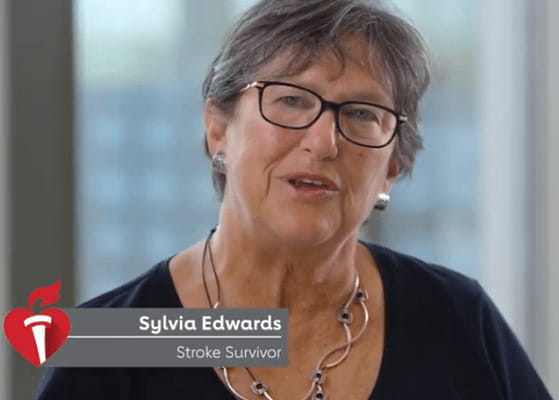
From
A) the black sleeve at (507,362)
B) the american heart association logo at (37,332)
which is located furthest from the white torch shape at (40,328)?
the black sleeve at (507,362)

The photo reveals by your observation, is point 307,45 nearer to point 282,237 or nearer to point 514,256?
point 282,237

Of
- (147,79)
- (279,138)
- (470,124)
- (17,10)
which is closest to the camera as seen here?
(279,138)

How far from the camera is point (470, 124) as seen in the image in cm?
203

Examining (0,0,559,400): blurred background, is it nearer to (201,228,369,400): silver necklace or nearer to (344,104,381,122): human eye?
(344,104,381,122): human eye

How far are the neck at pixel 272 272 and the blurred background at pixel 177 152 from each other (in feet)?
0.98

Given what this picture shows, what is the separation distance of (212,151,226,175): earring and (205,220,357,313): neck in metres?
0.07

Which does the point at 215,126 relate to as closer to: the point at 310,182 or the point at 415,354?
the point at 310,182

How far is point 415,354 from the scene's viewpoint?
1.19 metres


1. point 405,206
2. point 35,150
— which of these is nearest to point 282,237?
point 35,150

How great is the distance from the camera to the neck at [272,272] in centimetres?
116

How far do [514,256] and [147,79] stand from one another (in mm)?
892

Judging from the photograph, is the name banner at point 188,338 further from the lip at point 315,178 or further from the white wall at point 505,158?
the white wall at point 505,158

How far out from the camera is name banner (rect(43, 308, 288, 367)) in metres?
1.15

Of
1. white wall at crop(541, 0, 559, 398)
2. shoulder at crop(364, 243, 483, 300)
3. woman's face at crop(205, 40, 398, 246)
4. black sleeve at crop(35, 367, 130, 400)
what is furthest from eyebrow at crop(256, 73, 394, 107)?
white wall at crop(541, 0, 559, 398)
